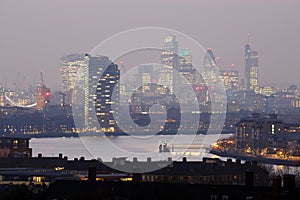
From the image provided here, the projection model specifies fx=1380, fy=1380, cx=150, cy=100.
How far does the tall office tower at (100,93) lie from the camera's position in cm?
9862

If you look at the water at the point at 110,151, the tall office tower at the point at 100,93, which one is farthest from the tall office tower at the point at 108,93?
the water at the point at 110,151

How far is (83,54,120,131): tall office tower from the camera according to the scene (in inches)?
3883

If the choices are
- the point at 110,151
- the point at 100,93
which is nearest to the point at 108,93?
the point at 100,93

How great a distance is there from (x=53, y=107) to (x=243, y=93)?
25.0m

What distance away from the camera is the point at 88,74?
110m

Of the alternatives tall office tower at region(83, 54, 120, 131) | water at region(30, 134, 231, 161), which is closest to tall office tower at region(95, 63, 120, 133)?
tall office tower at region(83, 54, 120, 131)

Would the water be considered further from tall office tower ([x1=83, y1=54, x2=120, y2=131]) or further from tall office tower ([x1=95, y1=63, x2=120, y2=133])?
tall office tower ([x1=95, y1=63, x2=120, y2=133])

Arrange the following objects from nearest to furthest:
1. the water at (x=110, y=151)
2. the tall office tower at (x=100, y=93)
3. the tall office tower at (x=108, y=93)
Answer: the water at (x=110, y=151), the tall office tower at (x=100, y=93), the tall office tower at (x=108, y=93)

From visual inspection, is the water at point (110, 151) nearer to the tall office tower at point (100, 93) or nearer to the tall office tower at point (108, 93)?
the tall office tower at point (100, 93)

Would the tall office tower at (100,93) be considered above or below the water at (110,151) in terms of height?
above

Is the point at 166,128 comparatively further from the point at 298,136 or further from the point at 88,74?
the point at 298,136

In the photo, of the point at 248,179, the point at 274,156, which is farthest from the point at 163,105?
the point at 248,179

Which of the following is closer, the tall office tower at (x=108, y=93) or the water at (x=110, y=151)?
the water at (x=110, y=151)

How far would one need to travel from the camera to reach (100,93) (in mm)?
103938
